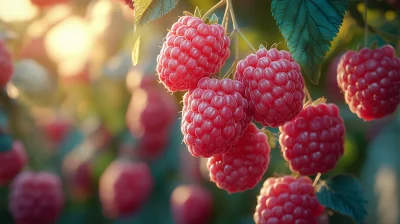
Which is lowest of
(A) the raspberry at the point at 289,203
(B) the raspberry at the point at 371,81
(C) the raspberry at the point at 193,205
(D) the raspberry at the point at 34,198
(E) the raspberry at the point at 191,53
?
(C) the raspberry at the point at 193,205

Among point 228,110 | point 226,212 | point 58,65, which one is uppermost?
point 228,110

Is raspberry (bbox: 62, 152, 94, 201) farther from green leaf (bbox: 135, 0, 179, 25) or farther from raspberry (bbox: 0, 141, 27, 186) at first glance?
green leaf (bbox: 135, 0, 179, 25)

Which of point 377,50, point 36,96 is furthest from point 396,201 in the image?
point 377,50

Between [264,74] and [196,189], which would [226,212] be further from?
[264,74]

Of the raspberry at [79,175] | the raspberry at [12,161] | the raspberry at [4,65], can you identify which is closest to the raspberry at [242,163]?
the raspberry at [4,65]

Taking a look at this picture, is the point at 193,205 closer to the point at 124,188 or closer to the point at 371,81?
the point at 124,188

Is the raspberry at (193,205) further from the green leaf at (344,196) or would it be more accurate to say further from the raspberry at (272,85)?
the raspberry at (272,85)
